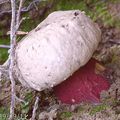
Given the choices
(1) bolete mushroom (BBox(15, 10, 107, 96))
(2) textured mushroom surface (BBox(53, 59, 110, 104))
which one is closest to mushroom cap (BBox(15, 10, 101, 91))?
(1) bolete mushroom (BBox(15, 10, 107, 96))

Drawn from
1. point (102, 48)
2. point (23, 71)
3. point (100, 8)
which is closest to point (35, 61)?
point (23, 71)

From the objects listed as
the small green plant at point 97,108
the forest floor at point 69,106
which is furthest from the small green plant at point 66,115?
the small green plant at point 97,108

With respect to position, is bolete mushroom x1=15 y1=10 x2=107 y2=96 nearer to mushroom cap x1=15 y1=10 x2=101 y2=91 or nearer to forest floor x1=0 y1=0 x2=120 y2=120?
mushroom cap x1=15 y1=10 x2=101 y2=91

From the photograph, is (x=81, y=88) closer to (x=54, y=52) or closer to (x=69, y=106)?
(x=69, y=106)

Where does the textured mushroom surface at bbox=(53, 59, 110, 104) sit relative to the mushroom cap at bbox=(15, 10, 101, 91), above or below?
below

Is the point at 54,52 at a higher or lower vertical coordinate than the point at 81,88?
higher

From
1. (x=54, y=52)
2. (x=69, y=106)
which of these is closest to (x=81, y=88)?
(x=69, y=106)

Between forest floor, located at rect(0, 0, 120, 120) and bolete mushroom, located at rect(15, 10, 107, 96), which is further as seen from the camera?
forest floor, located at rect(0, 0, 120, 120)
